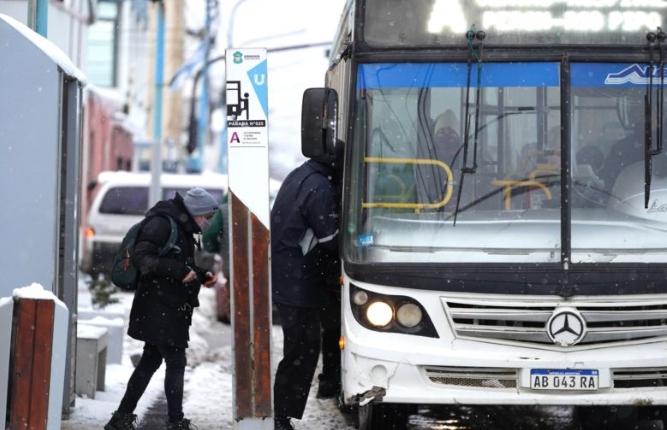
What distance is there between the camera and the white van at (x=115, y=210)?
2059 centimetres

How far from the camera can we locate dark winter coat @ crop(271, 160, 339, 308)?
26.5ft

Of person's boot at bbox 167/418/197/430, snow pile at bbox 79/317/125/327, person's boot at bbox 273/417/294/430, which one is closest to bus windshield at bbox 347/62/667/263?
person's boot at bbox 273/417/294/430

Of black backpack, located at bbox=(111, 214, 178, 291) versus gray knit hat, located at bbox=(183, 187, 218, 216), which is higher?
gray knit hat, located at bbox=(183, 187, 218, 216)

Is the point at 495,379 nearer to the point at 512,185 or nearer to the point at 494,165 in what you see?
the point at 512,185

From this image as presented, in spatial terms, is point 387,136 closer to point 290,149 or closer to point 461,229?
point 461,229

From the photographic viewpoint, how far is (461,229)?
24.8 feet

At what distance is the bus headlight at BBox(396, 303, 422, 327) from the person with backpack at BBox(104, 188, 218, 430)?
1.37 meters

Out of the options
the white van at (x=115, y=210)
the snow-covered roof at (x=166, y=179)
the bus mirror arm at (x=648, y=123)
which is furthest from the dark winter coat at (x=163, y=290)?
the snow-covered roof at (x=166, y=179)

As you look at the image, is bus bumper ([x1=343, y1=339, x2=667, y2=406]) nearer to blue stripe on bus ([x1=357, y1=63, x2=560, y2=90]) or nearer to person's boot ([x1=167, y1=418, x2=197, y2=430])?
person's boot ([x1=167, y1=418, x2=197, y2=430])

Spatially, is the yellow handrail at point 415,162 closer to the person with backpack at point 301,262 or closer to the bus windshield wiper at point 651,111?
the person with backpack at point 301,262

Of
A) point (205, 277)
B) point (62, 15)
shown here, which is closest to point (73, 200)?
point (205, 277)

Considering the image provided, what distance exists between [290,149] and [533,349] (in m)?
68.5

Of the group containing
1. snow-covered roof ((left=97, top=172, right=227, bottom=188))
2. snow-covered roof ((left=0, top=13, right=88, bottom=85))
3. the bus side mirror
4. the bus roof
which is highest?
the bus roof

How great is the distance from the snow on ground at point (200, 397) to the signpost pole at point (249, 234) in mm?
1448
